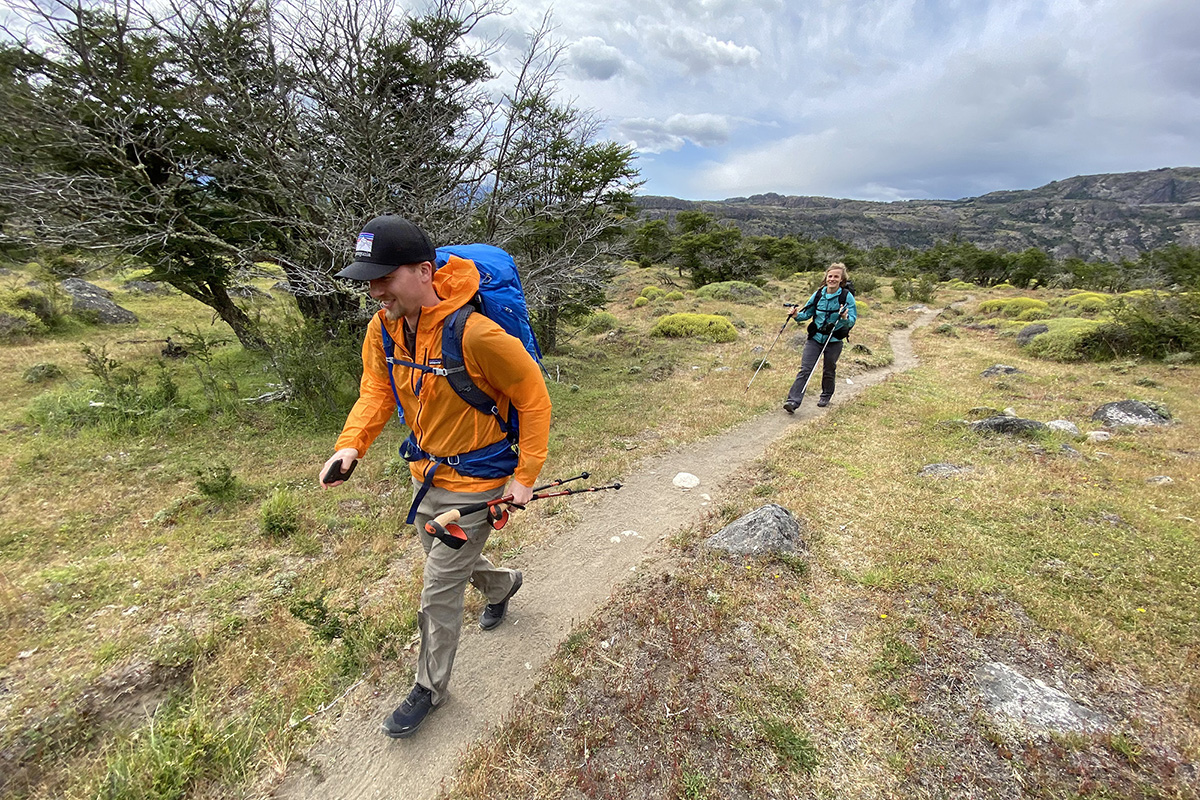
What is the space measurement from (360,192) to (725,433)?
21.8 ft

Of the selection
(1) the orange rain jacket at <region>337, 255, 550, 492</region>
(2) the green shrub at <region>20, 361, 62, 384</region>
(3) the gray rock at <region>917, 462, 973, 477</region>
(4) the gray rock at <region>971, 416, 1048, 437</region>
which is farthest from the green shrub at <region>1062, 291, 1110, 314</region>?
(2) the green shrub at <region>20, 361, 62, 384</region>

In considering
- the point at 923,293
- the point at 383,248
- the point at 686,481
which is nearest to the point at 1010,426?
→ the point at 686,481

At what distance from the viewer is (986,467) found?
Result: 18.0ft

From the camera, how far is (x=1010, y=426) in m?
6.38

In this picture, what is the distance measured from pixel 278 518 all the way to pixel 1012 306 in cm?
2816

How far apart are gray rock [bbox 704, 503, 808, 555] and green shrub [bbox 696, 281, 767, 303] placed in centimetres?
2213

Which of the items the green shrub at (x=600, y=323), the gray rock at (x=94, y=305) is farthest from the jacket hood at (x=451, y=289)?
the gray rock at (x=94, y=305)

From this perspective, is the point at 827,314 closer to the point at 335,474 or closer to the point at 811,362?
the point at 811,362

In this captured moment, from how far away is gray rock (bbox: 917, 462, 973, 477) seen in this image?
17.9 ft

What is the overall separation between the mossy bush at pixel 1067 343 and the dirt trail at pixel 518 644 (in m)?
11.3

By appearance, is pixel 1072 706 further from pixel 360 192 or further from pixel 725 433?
pixel 360 192

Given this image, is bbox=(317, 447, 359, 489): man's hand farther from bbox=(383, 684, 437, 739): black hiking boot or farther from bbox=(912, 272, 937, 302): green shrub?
bbox=(912, 272, 937, 302): green shrub

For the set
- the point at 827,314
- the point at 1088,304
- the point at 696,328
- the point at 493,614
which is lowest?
the point at 493,614

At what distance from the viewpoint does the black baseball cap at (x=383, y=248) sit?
2.17m
